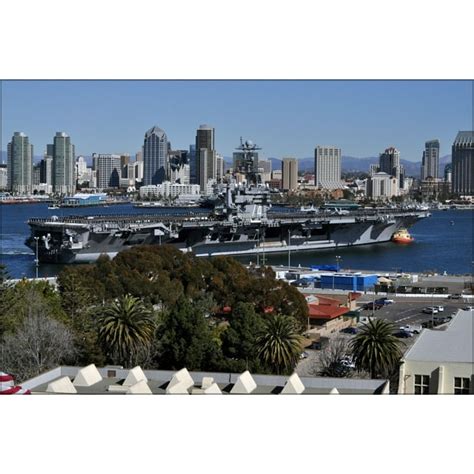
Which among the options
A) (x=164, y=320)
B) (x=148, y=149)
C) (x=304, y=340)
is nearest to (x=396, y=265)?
(x=148, y=149)

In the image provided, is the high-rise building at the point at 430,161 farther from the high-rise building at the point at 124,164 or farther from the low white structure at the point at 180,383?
the low white structure at the point at 180,383

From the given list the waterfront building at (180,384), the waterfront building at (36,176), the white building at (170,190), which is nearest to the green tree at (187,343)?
the waterfront building at (180,384)

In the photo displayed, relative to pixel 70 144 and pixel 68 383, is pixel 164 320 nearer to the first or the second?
pixel 68 383

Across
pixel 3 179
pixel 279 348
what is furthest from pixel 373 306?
pixel 3 179

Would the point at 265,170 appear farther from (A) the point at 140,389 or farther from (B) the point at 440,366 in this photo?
(A) the point at 140,389
